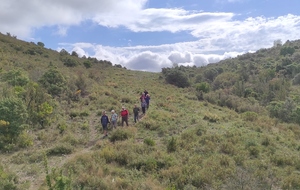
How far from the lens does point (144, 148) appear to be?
12305 mm

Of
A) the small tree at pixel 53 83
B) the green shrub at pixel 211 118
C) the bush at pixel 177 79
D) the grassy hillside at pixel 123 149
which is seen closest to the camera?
the grassy hillside at pixel 123 149

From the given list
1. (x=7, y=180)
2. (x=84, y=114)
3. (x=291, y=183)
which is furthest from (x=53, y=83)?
(x=291, y=183)

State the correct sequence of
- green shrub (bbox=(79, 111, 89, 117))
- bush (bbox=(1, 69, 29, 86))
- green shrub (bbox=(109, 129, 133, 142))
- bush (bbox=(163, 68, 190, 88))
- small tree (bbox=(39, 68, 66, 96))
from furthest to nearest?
bush (bbox=(163, 68, 190, 88)) < small tree (bbox=(39, 68, 66, 96)) < bush (bbox=(1, 69, 29, 86)) < green shrub (bbox=(79, 111, 89, 117)) < green shrub (bbox=(109, 129, 133, 142))

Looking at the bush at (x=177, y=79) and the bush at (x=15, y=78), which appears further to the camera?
the bush at (x=177, y=79)

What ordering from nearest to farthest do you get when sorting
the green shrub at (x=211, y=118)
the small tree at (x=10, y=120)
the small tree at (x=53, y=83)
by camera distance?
1. the small tree at (x=10, y=120)
2. the green shrub at (x=211, y=118)
3. the small tree at (x=53, y=83)

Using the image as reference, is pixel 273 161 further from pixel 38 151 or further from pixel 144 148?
pixel 38 151

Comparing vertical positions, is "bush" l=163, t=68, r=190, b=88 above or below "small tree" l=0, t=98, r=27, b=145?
above

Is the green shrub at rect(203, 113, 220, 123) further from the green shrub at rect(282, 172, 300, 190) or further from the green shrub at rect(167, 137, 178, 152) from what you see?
the green shrub at rect(282, 172, 300, 190)

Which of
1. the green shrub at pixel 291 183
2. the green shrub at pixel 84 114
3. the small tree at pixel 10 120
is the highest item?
the small tree at pixel 10 120

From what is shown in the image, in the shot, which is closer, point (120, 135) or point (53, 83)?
point (120, 135)

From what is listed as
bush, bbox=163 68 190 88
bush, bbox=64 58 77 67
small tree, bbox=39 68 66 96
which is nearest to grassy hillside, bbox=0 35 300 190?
small tree, bbox=39 68 66 96

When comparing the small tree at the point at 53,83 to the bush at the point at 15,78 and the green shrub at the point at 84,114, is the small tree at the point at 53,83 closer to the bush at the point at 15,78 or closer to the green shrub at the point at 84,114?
the bush at the point at 15,78

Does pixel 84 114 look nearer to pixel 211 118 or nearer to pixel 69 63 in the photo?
pixel 211 118

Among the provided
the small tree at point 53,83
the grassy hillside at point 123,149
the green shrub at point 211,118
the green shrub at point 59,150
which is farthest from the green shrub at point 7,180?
the green shrub at point 211,118
